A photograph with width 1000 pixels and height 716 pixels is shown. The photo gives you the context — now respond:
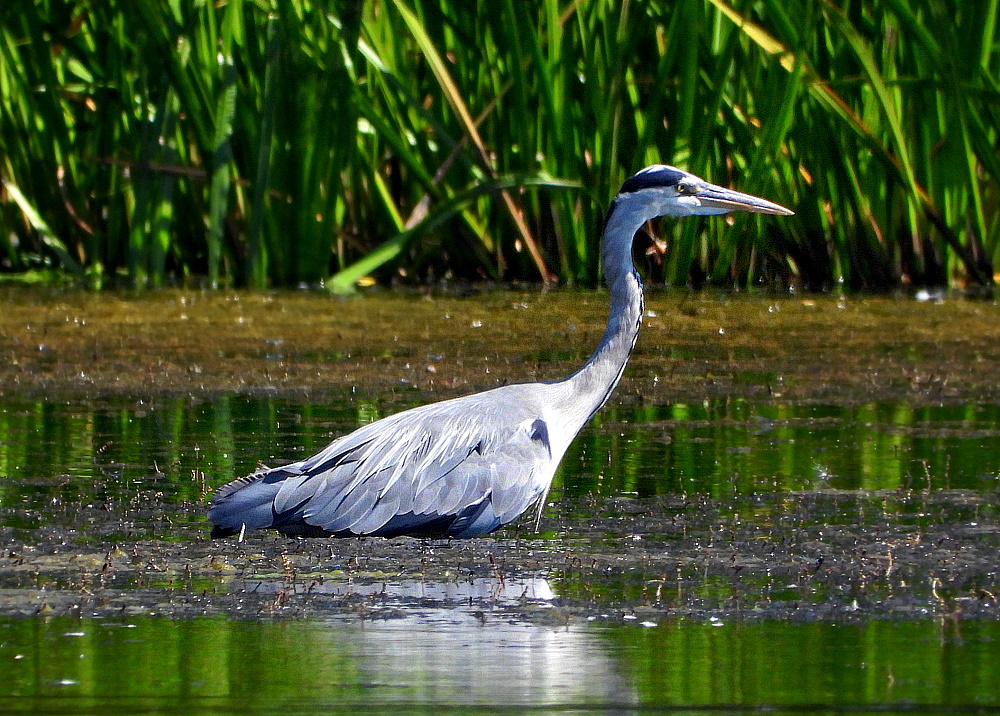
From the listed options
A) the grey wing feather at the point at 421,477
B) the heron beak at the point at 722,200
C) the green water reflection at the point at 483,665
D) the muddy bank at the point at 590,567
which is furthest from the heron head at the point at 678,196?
the green water reflection at the point at 483,665

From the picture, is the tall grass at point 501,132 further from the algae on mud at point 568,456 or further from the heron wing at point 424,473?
the heron wing at point 424,473

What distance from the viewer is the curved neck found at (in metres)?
4.91

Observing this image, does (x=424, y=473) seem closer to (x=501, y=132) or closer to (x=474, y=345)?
(x=474, y=345)

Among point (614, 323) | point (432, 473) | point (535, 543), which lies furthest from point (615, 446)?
point (535, 543)

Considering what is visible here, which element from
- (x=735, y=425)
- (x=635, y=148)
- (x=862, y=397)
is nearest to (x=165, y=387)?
(x=735, y=425)

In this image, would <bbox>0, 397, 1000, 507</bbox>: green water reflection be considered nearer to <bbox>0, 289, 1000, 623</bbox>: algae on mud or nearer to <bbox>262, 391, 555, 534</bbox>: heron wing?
<bbox>0, 289, 1000, 623</bbox>: algae on mud

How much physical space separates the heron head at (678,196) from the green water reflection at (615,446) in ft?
2.75

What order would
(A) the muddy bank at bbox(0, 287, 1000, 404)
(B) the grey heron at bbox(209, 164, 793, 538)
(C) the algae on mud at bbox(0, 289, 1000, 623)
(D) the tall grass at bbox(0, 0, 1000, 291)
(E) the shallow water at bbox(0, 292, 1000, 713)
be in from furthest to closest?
(D) the tall grass at bbox(0, 0, 1000, 291) < (A) the muddy bank at bbox(0, 287, 1000, 404) < (B) the grey heron at bbox(209, 164, 793, 538) < (C) the algae on mud at bbox(0, 289, 1000, 623) < (E) the shallow water at bbox(0, 292, 1000, 713)

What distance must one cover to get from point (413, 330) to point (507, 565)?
414 centimetres

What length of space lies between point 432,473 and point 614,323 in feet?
3.06

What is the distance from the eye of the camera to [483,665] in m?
3.02

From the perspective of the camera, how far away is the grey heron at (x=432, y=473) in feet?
13.9

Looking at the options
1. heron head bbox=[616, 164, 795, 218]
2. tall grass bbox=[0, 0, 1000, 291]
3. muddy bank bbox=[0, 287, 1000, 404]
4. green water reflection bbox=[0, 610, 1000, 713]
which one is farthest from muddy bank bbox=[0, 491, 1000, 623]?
tall grass bbox=[0, 0, 1000, 291]

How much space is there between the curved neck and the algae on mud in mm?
295
